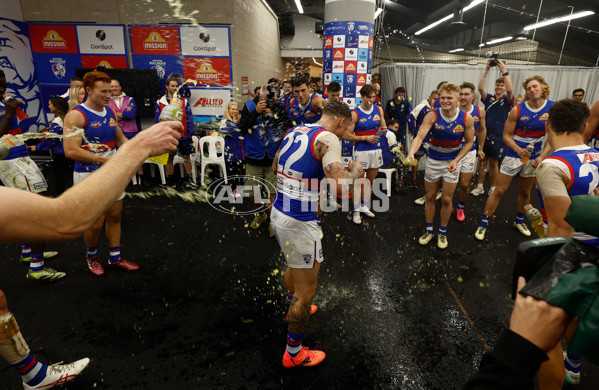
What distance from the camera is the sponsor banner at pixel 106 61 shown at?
797 cm

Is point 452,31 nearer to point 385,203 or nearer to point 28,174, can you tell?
point 385,203

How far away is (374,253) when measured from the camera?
419cm

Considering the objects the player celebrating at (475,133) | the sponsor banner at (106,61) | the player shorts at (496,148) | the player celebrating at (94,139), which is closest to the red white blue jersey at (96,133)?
the player celebrating at (94,139)

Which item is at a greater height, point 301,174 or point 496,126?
point 496,126

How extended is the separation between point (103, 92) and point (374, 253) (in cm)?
369

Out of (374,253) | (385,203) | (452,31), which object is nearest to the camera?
(374,253)

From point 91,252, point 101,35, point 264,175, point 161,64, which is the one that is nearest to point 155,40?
point 161,64

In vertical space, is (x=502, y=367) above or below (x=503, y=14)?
below

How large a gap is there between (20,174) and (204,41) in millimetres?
5666

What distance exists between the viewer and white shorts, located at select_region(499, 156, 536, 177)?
439 centimetres

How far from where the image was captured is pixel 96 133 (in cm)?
328

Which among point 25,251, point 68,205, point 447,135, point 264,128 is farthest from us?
point 264,128

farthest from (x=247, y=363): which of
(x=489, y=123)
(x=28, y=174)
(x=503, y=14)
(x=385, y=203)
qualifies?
(x=503, y=14)

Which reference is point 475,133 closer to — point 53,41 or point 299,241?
point 299,241
